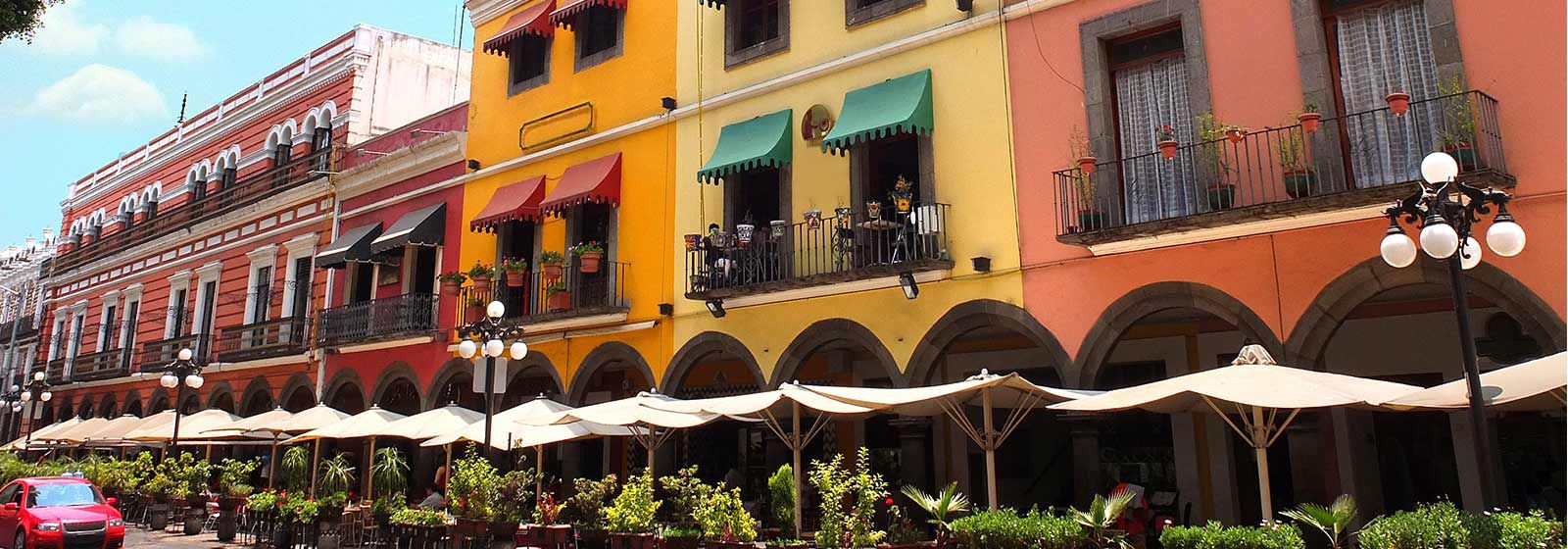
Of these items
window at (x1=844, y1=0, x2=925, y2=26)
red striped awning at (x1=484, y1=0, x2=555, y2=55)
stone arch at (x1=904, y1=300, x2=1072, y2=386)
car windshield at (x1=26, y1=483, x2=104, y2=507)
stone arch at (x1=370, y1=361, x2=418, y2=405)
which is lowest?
car windshield at (x1=26, y1=483, x2=104, y2=507)

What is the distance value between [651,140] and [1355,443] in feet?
34.0

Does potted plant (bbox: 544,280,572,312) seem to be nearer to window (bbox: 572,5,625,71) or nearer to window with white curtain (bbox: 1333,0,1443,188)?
window (bbox: 572,5,625,71)

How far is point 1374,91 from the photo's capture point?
33.8 feet

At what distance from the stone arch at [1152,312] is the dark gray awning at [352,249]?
537 inches

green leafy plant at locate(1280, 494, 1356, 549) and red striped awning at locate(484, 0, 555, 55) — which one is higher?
red striped awning at locate(484, 0, 555, 55)

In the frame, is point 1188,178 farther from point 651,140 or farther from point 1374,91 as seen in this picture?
point 651,140

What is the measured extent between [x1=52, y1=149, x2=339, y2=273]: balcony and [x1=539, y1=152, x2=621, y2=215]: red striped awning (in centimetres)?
828

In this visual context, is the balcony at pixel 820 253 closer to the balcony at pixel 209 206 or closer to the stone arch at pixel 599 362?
the stone arch at pixel 599 362

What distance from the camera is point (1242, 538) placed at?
25.3 ft

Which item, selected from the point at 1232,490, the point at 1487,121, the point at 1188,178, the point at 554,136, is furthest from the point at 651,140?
the point at 1487,121

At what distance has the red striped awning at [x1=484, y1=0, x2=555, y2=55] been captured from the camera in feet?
58.7

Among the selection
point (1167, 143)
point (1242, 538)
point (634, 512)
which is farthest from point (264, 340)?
point (1242, 538)

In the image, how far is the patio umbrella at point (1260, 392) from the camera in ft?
26.6

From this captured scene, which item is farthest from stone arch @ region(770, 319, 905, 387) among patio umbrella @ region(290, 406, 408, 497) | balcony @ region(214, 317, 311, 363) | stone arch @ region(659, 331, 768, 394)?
balcony @ region(214, 317, 311, 363)
